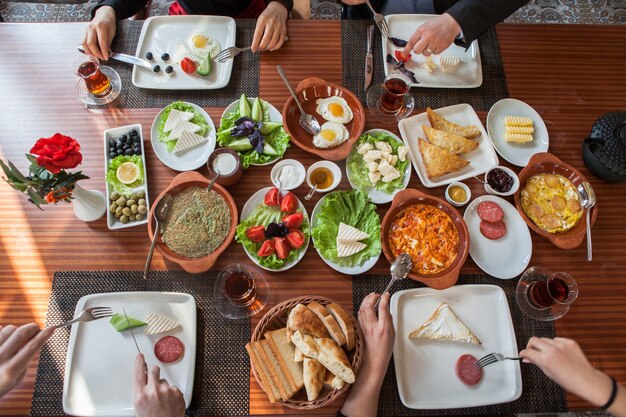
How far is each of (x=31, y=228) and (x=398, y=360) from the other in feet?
6.25

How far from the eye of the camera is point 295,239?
191 cm

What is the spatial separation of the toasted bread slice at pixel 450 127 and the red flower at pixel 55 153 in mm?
1770

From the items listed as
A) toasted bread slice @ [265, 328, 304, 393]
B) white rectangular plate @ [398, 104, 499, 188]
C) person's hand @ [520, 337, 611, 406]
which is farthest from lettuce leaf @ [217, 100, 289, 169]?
person's hand @ [520, 337, 611, 406]

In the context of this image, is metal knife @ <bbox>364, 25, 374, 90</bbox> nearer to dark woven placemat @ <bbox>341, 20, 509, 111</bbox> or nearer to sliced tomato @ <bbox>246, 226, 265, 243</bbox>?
dark woven placemat @ <bbox>341, 20, 509, 111</bbox>

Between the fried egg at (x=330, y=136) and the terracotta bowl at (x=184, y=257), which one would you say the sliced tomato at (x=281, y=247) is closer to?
the terracotta bowl at (x=184, y=257)

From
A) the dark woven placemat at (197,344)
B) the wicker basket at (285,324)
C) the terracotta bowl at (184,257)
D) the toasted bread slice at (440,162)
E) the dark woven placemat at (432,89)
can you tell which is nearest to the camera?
the wicker basket at (285,324)

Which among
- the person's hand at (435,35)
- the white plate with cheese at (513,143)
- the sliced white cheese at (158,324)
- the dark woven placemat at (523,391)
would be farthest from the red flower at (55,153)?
the white plate with cheese at (513,143)

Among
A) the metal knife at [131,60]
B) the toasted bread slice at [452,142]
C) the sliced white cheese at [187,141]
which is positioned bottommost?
the toasted bread slice at [452,142]

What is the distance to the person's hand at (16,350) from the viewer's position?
1.51 meters

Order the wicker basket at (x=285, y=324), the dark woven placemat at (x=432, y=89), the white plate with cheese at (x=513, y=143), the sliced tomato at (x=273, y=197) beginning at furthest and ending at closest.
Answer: the dark woven placemat at (x=432, y=89)
the white plate with cheese at (x=513, y=143)
the sliced tomato at (x=273, y=197)
the wicker basket at (x=285, y=324)

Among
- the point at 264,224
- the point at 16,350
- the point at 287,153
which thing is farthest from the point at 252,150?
the point at 16,350

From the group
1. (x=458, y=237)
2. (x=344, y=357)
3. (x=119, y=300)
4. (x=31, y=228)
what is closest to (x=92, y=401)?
(x=119, y=300)

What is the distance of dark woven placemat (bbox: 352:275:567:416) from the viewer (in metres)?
1.78

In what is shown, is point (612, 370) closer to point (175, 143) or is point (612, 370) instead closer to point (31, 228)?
point (175, 143)
